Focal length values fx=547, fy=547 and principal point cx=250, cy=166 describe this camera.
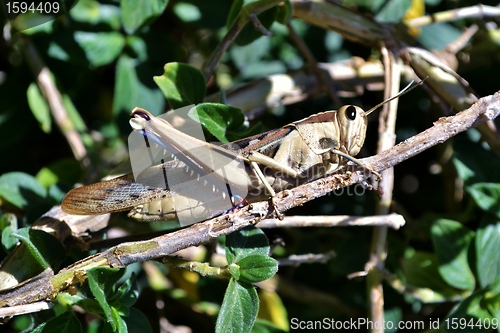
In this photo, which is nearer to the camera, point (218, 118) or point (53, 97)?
point (218, 118)

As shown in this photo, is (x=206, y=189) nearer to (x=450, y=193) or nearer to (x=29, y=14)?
(x=29, y=14)

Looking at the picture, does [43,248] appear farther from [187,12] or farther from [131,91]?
[187,12]

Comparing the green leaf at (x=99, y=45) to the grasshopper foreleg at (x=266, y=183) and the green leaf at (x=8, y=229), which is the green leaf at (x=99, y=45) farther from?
the grasshopper foreleg at (x=266, y=183)

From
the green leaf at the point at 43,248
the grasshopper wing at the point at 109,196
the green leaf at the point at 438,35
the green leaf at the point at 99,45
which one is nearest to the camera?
the green leaf at the point at 43,248

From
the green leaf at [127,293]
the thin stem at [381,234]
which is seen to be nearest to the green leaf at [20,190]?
the green leaf at [127,293]

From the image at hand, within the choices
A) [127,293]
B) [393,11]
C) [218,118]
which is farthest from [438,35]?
[127,293]

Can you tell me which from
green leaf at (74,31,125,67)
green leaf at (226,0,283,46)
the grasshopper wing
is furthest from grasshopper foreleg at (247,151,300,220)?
green leaf at (74,31,125,67)
